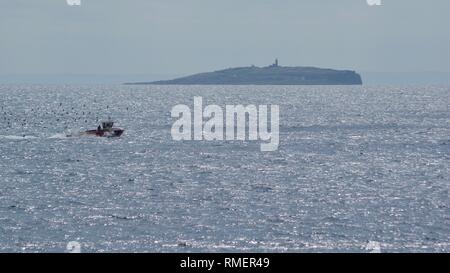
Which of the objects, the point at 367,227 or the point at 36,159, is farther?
the point at 36,159

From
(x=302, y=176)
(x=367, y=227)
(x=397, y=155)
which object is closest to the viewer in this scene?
(x=367, y=227)

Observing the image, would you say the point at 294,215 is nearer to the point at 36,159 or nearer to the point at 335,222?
the point at 335,222

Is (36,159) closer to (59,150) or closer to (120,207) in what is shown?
(59,150)

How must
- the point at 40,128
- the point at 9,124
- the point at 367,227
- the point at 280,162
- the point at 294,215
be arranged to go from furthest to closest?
the point at 9,124 < the point at 40,128 < the point at 280,162 < the point at 294,215 < the point at 367,227

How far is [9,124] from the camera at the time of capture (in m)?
182

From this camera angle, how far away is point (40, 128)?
169125 mm

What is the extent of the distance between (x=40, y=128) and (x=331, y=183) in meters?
100

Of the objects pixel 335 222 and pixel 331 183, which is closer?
pixel 335 222

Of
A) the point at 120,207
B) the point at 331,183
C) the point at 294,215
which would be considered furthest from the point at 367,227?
the point at 331,183
